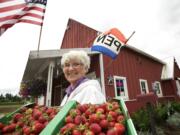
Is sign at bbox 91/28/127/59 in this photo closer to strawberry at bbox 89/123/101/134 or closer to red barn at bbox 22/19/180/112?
red barn at bbox 22/19/180/112

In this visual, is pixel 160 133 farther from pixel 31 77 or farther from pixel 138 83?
pixel 31 77

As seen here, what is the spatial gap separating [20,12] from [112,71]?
16.3 feet

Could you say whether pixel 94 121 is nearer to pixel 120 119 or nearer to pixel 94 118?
pixel 94 118

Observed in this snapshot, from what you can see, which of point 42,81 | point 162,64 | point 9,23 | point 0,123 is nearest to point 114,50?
point 9,23

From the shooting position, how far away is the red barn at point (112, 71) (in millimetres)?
6969

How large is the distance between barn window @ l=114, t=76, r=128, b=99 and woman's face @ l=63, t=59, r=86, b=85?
577cm

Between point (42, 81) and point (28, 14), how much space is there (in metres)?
4.72

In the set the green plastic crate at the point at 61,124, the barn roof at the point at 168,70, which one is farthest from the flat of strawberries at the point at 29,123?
the barn roof at the point at 168,70

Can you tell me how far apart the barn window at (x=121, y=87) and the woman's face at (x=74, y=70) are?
18.9 feet

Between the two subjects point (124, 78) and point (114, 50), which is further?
point (124, 78)

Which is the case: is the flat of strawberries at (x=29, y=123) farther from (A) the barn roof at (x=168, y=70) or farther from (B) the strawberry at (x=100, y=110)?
(A) the barn roof at (x=168, y=70)

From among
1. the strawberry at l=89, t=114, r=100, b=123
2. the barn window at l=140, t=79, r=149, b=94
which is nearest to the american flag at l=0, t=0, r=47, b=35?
the strawberry at l=89, t=114, r=100, b=123

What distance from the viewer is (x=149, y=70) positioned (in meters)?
12.1

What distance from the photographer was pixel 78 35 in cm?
1162
